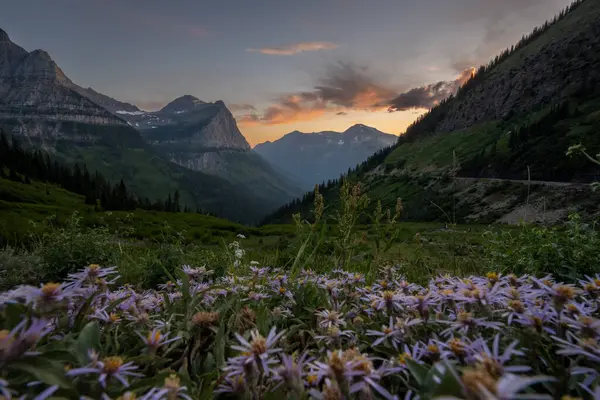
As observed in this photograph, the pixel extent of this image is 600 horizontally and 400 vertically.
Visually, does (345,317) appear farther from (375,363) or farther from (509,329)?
(509,329)

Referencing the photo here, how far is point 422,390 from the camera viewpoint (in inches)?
42.8

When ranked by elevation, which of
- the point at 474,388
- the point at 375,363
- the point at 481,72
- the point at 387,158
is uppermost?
the point at 481,72

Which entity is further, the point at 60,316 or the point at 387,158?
the point at 387,158

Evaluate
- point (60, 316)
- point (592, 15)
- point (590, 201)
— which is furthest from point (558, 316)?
point (592, 15)

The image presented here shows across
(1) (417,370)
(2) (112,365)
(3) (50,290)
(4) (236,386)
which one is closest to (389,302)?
(1) (417,370)

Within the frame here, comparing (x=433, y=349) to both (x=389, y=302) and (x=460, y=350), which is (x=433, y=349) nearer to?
(x=460, y=350)

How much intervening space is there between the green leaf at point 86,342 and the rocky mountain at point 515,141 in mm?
72074

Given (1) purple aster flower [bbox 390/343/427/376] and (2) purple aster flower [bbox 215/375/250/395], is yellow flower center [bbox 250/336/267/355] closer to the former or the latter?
(2) purple aster flower [bbox 215/375/250/395]

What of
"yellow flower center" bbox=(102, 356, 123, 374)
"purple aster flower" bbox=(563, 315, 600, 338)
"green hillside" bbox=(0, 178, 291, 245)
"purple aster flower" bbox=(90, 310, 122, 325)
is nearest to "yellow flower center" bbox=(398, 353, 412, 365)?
"purple aster flower" bbox=(563, 315, 600, 338)

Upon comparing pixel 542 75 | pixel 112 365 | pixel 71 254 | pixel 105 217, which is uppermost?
pixel 542 75

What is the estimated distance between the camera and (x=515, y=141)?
119812 millimetres

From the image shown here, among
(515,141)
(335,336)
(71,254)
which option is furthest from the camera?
(515,141)

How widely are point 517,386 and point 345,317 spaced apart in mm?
1488

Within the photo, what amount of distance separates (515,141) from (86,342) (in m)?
142
